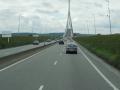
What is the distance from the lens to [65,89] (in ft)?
41.4

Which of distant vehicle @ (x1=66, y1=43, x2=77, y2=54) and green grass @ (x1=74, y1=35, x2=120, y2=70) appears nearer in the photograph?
green grass @ (x1=74, y1=35, x2=120, y2=70)

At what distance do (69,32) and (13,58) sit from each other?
15942 cm

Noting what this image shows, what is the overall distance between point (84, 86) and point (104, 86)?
81cm

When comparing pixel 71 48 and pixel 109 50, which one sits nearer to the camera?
pixel 109 50

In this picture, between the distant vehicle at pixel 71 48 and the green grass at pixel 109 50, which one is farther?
the distant vehicle at pixel 71 48

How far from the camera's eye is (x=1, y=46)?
84.8 m

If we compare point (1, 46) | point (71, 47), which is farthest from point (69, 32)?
point (71, 47)

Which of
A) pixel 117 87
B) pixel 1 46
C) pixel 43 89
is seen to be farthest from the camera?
pixel 1 46

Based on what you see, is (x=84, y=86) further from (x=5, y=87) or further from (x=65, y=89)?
(x=5, y=87)

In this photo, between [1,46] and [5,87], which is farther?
[1,46]

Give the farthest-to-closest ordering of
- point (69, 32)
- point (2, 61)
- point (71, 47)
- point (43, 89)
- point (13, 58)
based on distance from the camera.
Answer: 1. point (69, 32)
2. point (71, 47)
3. point (13, 58)
4. point (2, 61)
5. point (43, 89)

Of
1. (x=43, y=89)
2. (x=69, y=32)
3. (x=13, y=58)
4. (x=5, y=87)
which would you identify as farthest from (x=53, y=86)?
(x=69, y=32)

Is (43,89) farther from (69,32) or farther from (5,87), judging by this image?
(69,32)

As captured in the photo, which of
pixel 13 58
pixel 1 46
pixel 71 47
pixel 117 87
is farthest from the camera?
pixel 1 46
